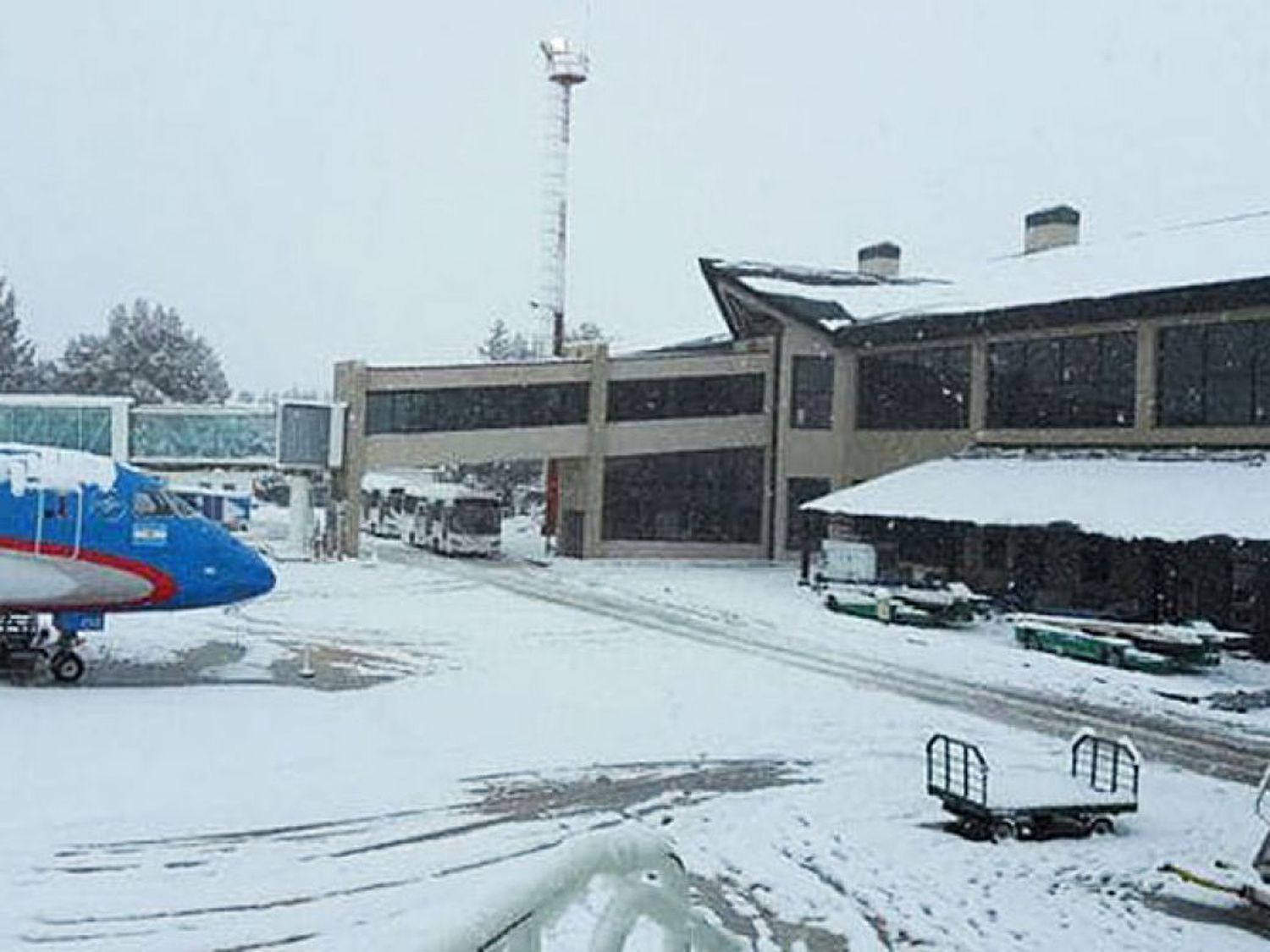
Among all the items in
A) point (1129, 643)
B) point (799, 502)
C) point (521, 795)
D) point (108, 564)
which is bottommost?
point (521, 795)

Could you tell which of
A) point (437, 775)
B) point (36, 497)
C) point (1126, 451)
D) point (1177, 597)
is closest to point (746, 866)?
point (437, 775)

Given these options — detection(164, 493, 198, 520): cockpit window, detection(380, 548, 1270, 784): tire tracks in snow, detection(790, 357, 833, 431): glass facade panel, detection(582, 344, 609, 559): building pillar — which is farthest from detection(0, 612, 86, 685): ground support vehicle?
detection(790, 357, 833, 431): glass facade panel

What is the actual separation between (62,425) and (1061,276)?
107ft

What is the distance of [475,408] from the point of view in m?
51.0

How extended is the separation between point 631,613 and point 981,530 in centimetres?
1157

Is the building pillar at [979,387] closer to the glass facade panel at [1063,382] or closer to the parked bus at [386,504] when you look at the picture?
the glass facade panel at [1063,382]

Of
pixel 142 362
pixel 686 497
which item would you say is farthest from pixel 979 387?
pixel 142 362

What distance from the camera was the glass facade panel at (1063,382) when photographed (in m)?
→ 37.7

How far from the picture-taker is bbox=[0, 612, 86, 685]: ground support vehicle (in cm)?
2250

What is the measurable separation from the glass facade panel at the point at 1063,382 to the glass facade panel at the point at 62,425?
93.5 ft

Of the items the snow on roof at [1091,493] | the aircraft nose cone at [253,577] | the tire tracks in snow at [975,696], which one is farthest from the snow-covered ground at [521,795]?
the snow on roof at [1091,493]

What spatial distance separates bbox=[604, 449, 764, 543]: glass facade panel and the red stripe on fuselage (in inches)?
1181

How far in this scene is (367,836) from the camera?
550 inches

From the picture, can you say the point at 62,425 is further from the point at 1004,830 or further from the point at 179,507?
the point at 1004,830
